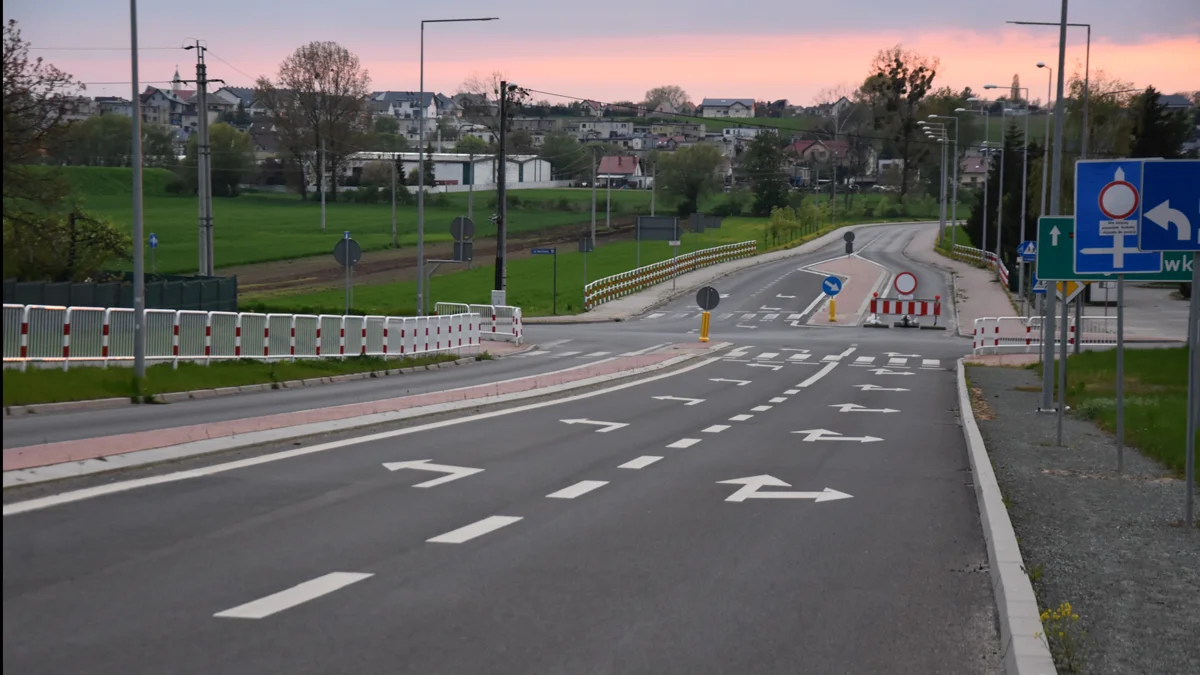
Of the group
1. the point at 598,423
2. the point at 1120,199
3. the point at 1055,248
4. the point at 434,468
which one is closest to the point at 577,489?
the point at 434,468

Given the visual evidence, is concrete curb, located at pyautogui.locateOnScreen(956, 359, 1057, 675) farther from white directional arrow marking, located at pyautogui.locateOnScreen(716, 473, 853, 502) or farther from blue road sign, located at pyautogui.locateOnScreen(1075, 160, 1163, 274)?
blue road sign, located at pyautogui.locateOnScreen(1075, 160, 1163, 274)

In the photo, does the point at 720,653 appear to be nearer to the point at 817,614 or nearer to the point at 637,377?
the point at 817,614

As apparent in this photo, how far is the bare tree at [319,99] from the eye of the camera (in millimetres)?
112812

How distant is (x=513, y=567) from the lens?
866 centimetres

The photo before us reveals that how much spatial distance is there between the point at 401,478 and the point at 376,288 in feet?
188

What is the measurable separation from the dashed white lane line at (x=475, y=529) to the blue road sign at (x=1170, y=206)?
6.26m

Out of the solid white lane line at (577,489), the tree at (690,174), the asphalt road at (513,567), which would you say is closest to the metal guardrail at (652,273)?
the tree at (690,174)

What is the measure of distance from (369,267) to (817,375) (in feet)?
168

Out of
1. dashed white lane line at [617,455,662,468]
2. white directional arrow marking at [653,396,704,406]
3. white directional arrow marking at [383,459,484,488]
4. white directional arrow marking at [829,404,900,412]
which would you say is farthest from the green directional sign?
white directional arrow marking at [383,459,484,488]

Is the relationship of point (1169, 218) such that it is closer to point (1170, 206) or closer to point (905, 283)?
point (1170, 206)

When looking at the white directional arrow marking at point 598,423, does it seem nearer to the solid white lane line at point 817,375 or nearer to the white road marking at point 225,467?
the white road marking at point 225,467

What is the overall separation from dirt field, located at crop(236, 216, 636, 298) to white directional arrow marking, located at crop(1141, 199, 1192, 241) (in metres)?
56.4

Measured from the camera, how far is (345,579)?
26.2 feet

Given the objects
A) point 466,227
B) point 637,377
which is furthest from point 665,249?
point 637,377
